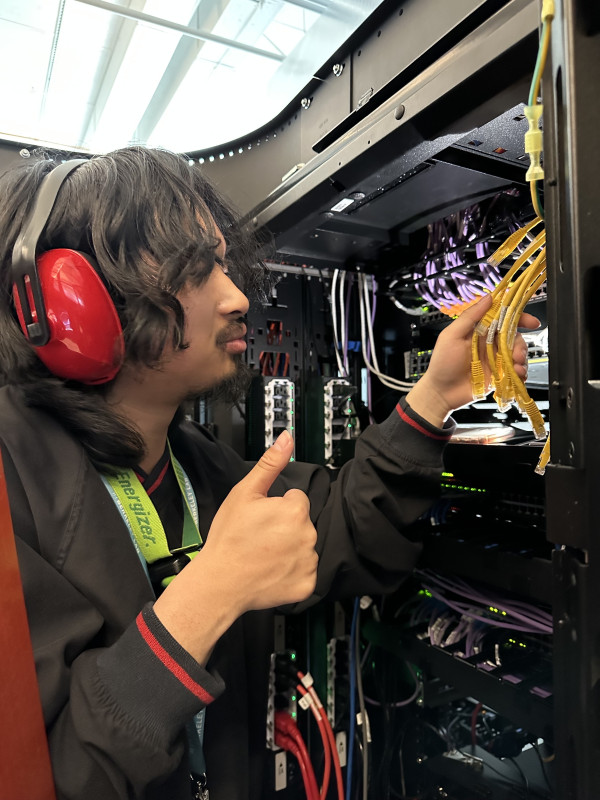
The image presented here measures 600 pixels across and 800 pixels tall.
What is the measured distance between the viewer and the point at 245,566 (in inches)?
23.9

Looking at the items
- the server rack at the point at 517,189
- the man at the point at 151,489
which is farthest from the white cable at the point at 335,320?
the man at the point at 151,489

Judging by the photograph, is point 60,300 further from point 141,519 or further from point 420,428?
point 420,428

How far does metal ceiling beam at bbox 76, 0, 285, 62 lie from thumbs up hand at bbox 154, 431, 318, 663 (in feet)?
3.59

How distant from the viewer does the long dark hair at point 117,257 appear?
2.56ft

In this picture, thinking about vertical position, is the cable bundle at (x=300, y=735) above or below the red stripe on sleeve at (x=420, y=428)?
below

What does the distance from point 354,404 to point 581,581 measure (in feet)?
3.05

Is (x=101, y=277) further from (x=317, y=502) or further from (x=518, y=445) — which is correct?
(x=518, y=445)

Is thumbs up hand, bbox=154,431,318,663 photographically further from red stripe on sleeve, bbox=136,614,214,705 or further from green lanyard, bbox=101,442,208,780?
green lanyard, bbox=101,442,208,780

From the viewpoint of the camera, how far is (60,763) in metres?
0.54

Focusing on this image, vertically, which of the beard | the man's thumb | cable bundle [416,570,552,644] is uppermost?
the beard

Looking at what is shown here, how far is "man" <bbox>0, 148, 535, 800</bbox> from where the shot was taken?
562 millimetres

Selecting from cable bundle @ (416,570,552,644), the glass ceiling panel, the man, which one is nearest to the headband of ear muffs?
the man

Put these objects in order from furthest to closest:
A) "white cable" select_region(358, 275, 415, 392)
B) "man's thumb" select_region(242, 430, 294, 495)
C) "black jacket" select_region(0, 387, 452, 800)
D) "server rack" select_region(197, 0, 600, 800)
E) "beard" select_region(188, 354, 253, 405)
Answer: "white cable" select_region(358, 275, 415, 392) < "beard" select_region(188, 354, 253, 405) < "man's thumb" select_region(242, 430, 294, 495) < "black jacket" select_region(0, 387, 452, 800) < "server rack" select_region(197, 0, 600, 800)

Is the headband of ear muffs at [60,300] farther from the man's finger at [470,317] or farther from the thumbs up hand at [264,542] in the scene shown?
the man's finger at [470,317]
